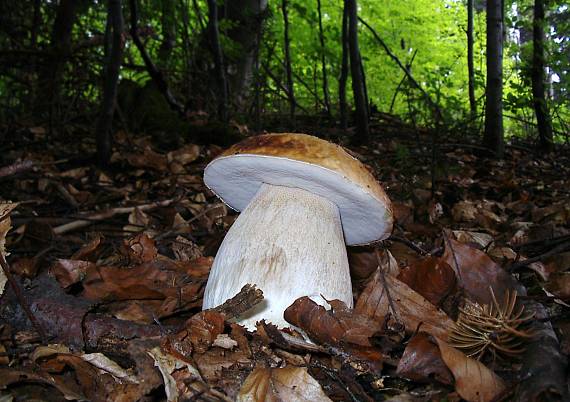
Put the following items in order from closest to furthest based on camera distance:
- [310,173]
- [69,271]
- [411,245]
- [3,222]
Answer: [3,222] < [310,173] < [69,271] < [411,245]

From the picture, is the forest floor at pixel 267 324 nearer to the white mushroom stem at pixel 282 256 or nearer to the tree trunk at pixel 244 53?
the white mushroom stem at pixel 282 256

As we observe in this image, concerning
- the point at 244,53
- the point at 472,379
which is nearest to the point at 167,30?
the point at 244,53

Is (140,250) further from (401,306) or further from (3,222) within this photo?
(401,306)

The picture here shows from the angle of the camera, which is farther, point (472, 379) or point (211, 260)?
point (211, 260)

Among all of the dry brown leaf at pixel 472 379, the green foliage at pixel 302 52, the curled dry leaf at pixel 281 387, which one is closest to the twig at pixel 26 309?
the curled dry leaf at pixel 281 387

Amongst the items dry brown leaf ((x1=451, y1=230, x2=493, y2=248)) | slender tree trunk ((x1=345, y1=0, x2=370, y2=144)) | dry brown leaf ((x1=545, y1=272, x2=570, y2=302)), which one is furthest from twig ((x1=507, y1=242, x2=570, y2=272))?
slender tree trunk ((x1=345, y1=0, x2=370, y2=144))

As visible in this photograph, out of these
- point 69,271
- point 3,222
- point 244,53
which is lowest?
point 69,271
